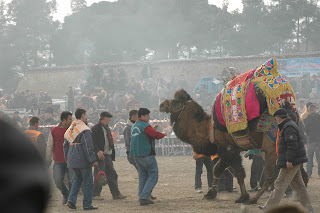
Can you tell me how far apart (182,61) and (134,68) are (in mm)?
3994

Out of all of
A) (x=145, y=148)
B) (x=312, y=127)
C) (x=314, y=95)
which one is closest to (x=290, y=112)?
(x=145, y=148)

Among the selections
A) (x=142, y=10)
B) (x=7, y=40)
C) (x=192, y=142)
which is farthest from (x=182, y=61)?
(x=192, y=142)

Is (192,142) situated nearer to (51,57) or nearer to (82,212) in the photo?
(82,212)

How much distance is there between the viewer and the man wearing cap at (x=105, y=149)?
13000 millimetres

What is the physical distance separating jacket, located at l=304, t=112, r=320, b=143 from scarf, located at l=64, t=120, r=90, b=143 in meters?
7.96

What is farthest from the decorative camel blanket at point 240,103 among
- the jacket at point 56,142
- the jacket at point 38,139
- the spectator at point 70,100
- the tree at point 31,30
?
the tree at point 31,30

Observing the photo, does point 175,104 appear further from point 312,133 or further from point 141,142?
point 312,133

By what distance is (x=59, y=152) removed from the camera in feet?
40.8

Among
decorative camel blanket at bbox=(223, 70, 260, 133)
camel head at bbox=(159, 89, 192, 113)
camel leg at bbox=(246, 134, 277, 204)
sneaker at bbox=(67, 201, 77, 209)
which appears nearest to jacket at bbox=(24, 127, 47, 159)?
sneaker at bbox=(67, 201, 77, 209)

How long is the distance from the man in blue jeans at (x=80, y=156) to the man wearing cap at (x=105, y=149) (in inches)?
53.9

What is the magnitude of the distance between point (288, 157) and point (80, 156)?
4140mm

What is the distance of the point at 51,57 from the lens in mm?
67938

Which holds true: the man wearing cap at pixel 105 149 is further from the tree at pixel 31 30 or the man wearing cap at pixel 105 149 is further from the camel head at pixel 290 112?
the tree at pixel 31 30

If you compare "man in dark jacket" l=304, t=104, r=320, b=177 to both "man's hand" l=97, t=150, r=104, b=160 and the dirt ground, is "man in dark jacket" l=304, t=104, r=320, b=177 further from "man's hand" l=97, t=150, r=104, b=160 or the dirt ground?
"man's hand" l=97, t=150, r=104, b=160
